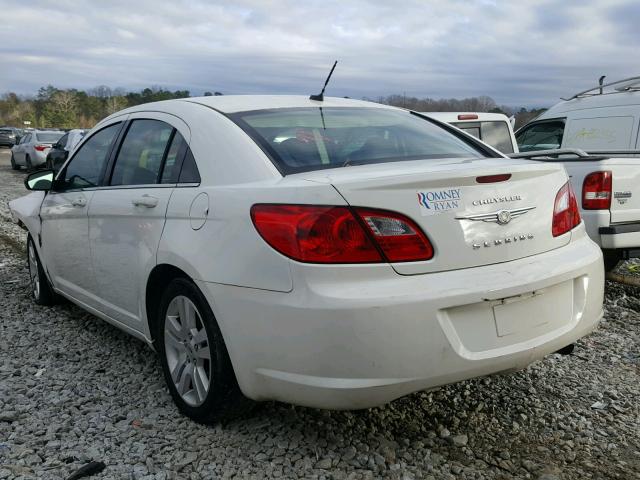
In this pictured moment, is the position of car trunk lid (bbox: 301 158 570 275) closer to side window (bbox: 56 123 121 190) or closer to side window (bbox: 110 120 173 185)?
side window (bbox: 110 120 173 185)

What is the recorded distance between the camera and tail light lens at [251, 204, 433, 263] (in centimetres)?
241

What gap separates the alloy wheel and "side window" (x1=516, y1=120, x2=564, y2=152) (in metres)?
6.55

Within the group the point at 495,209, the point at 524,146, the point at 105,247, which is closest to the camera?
the point at 495,209

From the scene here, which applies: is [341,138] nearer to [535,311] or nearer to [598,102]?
[535,311]

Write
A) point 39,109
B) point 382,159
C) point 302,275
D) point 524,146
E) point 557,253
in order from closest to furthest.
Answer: point 302,275 → point 557,253 → point 382,159 → point 524,146 → point 39,109

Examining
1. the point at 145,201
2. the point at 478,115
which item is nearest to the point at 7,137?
the point at 478,115

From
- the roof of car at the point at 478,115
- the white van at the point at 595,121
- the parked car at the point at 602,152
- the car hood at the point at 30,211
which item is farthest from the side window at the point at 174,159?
the white van at the point at 595,121

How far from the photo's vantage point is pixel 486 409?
3.23 meters

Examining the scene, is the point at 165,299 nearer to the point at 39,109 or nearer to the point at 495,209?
the point at 495,209

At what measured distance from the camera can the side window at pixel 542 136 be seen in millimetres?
8445

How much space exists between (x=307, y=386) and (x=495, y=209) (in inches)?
40.8

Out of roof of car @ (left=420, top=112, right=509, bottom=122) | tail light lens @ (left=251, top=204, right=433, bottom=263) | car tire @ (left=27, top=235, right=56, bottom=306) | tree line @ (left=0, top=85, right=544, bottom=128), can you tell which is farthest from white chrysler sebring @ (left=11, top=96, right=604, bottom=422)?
tree line @ (left=0, top=85, right=544, bottom=128)

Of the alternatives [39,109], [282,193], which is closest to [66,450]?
[282,193]

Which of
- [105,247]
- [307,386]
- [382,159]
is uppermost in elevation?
[382,159]
